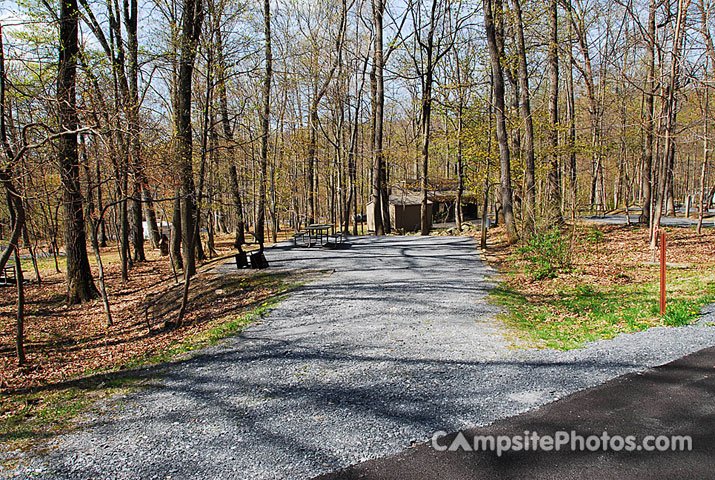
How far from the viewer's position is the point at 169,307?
377 inches

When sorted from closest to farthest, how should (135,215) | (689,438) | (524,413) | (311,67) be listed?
(689,438) < (524,413) < (135,215) < (311,67)

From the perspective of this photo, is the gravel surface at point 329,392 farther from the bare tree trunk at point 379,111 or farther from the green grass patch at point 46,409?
the bare tree trunk at point 379,111

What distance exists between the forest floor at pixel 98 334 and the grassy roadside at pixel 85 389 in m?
0.01

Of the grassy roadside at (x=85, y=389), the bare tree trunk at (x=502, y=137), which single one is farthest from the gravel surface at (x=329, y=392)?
the bare tree trunk at (x=502, y=137)

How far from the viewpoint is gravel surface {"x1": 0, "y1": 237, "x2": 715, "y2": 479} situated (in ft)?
10.6

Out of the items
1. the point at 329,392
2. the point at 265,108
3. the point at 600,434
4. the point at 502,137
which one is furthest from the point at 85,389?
the point at 265,108

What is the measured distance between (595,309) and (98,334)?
864 centimetres

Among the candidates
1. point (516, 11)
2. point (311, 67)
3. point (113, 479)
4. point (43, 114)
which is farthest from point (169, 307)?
point (311, 67)

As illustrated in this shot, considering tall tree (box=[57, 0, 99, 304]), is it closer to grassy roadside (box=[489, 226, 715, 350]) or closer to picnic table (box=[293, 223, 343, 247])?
picnic table (box=[293, 223, 343, 247])

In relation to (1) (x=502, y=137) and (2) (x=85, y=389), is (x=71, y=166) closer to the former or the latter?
(2) (x=85, y=389)

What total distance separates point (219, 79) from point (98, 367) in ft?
23.2

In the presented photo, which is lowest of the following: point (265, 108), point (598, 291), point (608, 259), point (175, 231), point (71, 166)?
point (598, 291)

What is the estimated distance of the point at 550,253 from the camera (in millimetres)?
9266

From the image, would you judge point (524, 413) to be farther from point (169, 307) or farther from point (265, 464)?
point (169, 307)
